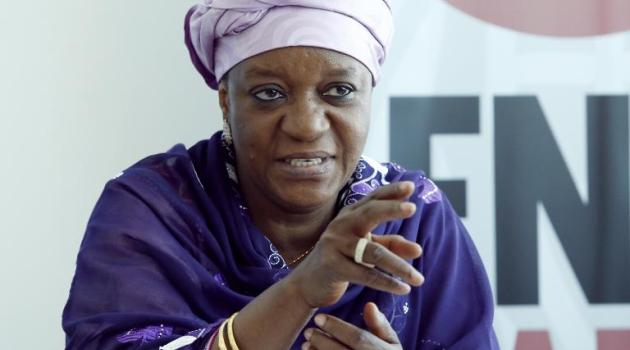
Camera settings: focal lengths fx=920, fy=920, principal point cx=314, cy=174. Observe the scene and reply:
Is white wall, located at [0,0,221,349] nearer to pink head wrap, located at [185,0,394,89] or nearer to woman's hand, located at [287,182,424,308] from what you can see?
pink head wrap, located at [185,0,394,89]

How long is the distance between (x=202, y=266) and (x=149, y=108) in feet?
3.00

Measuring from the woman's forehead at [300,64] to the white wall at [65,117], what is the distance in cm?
86

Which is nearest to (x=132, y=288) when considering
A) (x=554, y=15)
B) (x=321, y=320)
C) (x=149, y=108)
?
(x=321, y=320)

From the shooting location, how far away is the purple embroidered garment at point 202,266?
154 cm

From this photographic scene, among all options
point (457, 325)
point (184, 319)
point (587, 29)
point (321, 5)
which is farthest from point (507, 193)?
point (184, 319)

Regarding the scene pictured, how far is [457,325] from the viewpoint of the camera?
1757 mm

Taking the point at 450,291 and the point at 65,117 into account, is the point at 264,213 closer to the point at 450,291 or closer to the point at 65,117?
the point at 450,291

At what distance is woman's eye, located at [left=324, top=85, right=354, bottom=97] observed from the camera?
1.67 metres

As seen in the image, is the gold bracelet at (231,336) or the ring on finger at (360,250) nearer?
the ring on finger at (360,250)

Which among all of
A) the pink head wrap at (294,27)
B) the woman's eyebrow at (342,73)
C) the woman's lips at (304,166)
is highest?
the pink head wrap at (294,27)

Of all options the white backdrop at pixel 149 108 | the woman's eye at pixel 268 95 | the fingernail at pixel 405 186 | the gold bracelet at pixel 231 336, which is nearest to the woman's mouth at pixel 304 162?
the woman's eye at pixel 268 95

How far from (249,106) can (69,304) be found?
18.5 inches

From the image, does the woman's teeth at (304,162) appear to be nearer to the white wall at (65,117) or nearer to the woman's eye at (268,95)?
the woman's eye at (268,95)

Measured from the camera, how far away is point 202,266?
166 centimetres
